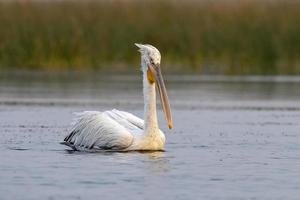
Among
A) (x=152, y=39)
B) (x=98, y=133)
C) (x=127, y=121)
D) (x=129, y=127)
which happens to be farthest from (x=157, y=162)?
(x=152, y=39)

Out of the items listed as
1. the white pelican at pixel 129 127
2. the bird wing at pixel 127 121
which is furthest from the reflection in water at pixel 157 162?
the bird wing at pixel 127 121

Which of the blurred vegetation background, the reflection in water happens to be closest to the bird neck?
the reflection in water

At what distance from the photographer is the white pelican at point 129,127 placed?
38.4ft

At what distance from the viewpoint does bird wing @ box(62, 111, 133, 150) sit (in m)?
11.7

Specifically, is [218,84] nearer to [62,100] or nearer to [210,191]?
[62,100]

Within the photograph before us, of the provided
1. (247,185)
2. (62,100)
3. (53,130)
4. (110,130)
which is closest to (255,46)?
(62,100)

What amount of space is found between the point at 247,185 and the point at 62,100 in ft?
29.2

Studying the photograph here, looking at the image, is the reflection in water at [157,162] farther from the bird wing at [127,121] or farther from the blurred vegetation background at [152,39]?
the blurred vegetation background at [152,39]

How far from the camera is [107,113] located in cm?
1230

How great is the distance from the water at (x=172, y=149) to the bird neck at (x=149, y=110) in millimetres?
276

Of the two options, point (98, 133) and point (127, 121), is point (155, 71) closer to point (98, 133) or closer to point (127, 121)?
point (127, 121)

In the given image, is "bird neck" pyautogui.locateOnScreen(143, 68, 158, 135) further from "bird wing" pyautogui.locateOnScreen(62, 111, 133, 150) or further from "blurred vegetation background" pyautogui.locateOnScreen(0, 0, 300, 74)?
"blurred vegetation background" pyautogui.locateOnScreen(0, 0, 300, 74)

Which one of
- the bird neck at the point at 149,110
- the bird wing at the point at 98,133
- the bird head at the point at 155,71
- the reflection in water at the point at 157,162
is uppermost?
the bird head at the point at 155,71

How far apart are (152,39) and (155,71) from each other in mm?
14486
